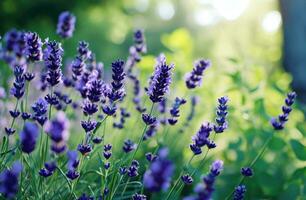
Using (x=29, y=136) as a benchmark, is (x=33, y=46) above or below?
above

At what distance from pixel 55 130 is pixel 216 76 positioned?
13.0 feet

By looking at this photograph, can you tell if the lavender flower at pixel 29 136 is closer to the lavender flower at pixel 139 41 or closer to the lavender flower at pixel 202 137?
the lavender flower at pixel 202 137

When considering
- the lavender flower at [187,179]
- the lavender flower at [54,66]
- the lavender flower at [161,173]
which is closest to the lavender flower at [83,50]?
the lavender flower at [54,66]

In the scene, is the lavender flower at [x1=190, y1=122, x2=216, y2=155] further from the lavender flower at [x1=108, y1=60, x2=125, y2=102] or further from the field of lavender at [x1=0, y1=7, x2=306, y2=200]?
the lavender flower at [x1=108, y1=60, x2=125, y2=102]

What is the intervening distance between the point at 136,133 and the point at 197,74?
1540mm

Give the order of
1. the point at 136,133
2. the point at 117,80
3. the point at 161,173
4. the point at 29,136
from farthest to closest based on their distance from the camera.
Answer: the point at 136,133, the point at 117,80, the point at 29,136, the point at 161,173

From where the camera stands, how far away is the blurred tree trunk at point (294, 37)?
6.24 m

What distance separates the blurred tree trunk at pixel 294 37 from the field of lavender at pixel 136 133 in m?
1.45

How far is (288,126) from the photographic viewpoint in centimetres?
407

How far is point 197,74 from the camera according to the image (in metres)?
2.85

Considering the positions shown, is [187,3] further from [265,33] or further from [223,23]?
[223,23]

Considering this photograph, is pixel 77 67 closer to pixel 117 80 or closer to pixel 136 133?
pixel 117 80

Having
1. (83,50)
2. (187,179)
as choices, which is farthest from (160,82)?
(83,50)

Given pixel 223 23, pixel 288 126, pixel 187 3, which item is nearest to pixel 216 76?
pixel 288 126
